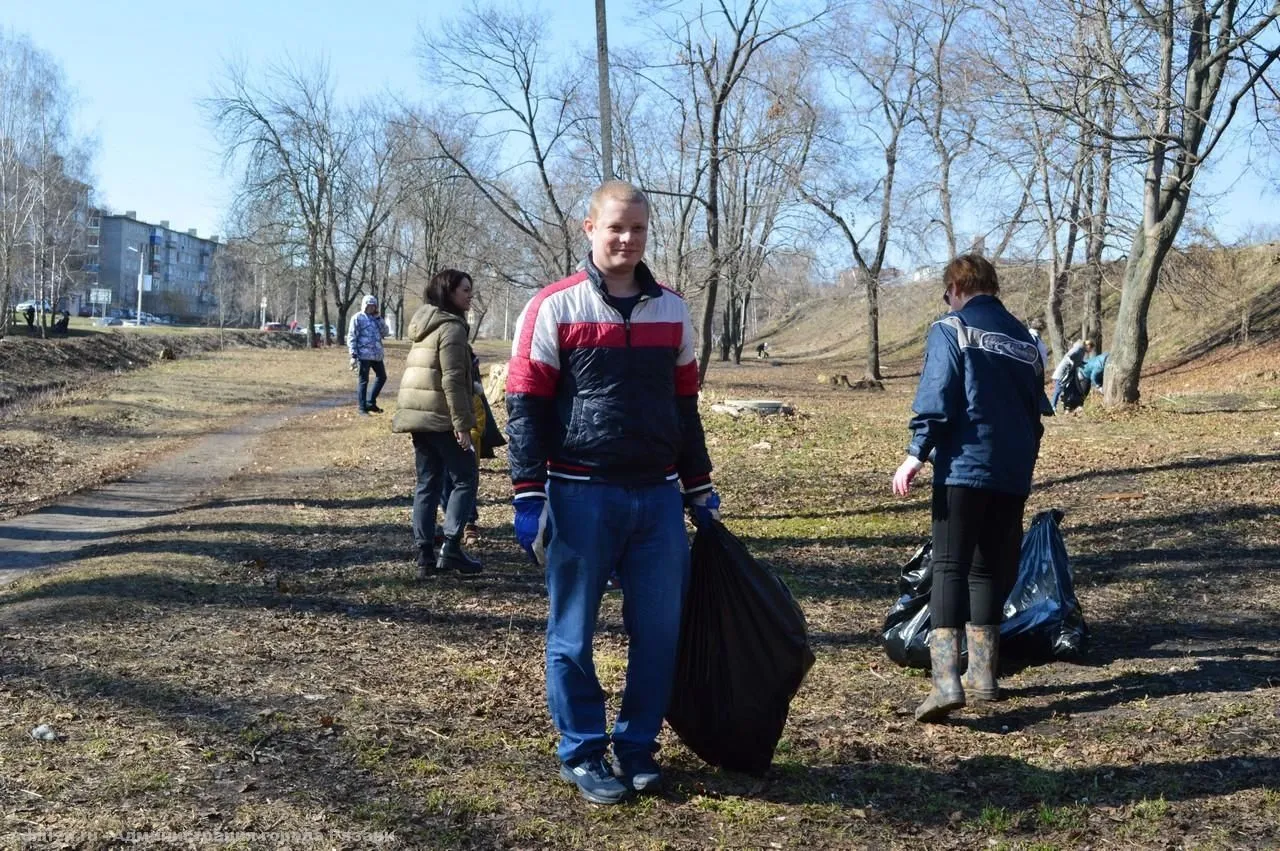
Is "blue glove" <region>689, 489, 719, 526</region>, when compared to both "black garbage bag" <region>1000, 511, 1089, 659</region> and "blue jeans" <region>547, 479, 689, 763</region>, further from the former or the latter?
"black garbage bag" <region>1000, 511, 1089, 659</region>

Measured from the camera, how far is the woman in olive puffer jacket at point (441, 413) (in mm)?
6957

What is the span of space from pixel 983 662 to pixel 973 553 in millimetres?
477

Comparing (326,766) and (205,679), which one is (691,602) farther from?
(205,679)

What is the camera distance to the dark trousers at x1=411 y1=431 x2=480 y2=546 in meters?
7.08

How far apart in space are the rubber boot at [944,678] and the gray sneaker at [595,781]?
1.38 metres

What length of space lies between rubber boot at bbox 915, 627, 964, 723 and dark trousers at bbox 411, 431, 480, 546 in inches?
135

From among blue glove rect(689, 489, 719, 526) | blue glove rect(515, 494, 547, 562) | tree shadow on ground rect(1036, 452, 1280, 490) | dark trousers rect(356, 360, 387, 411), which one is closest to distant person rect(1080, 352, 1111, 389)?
tree shadow on ground rect(1036, 452, 1280, 490)

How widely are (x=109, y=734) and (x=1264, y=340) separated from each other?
3051 centimetres

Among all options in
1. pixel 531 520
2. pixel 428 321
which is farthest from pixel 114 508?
pixel 531 520

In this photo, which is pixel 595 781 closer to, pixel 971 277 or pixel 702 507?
pixel 702 507

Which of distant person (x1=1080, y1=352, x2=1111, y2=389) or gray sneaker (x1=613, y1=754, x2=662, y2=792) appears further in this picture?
distant person (x1=1080, y1=352, x2=1111, y2=389)

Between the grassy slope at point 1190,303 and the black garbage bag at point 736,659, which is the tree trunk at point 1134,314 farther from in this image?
the black garbage bag at point 736,659

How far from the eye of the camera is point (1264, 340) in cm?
2889

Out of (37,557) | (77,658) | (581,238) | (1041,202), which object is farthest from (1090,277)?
(77,658)
